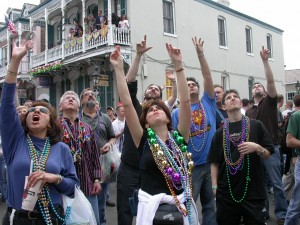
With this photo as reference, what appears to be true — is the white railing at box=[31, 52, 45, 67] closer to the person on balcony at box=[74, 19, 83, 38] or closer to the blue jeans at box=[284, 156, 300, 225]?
the person on balcony at box=[74, 19, 83, 38]

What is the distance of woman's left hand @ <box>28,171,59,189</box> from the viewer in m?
2.73

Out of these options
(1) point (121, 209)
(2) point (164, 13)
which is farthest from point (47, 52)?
(1) point (121, 209)

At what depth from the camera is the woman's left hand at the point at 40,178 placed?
2.73 m

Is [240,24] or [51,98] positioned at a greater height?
[240,24]

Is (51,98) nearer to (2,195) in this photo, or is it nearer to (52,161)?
(2,195)

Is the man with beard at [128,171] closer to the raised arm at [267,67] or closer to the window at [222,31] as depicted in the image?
the raised arm at [267,67]

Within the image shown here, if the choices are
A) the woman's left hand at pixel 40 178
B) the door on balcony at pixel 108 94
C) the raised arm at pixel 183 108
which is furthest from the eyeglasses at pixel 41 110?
the door on balcony at pixel 108 94

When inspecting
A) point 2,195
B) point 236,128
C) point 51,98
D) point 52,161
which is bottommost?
point 2,195

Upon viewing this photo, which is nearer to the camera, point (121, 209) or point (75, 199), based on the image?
point (75, 199)

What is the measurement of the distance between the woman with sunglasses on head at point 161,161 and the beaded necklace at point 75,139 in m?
1.18

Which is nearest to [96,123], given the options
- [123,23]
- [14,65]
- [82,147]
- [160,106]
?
[82,147]

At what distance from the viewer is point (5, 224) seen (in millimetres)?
2963

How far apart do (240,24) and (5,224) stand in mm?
21947

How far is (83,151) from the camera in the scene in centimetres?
Result: 439
